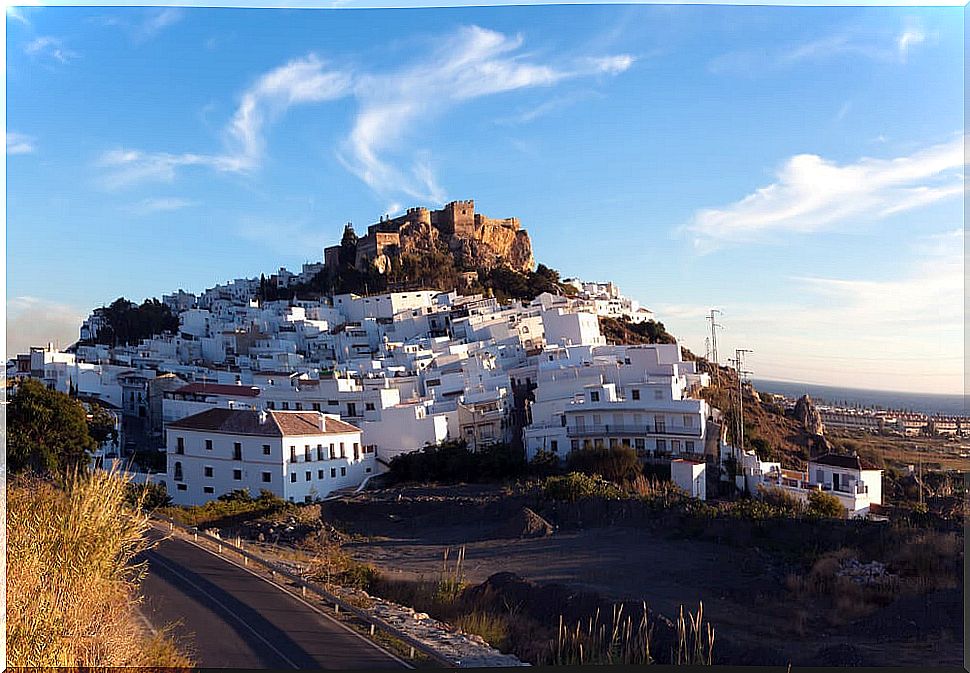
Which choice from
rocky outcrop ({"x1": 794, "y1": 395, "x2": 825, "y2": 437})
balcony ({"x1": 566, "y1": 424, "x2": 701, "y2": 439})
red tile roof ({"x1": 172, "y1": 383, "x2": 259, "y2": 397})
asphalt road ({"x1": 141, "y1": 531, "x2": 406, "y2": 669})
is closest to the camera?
asphalt road ({"x1": 141, "y1": 531, "x2": 406, "y2": 669})

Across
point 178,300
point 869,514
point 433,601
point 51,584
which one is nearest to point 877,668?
point 433,601

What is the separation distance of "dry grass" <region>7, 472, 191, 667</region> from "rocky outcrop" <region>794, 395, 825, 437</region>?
49.0 ft

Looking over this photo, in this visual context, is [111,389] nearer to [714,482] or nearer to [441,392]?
[441,392]

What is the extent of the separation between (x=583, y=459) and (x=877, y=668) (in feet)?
24.4

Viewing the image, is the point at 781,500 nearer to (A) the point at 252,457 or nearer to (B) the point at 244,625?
(B) the point at 244,625

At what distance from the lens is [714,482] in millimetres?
10945

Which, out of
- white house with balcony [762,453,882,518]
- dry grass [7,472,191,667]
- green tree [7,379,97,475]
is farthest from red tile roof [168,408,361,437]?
dry grass [7,472,191,667]

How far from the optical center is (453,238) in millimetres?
34031

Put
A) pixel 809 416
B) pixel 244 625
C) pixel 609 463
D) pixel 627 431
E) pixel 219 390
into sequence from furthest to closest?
pixel 219 390 → pixel 809 416 → pixel 627 431 → pixel 609 463 → pixel 244 625

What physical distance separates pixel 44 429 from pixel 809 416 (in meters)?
14.3

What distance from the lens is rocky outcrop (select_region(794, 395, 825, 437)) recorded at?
15.5m

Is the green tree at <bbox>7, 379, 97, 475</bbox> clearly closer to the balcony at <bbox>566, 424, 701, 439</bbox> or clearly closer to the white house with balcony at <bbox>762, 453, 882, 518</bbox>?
the balcony at <bbox>566, 424, 701, 439</bbox>

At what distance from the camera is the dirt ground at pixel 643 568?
13.5 feet

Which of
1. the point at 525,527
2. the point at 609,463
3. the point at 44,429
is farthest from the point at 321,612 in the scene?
the point at 609,463
